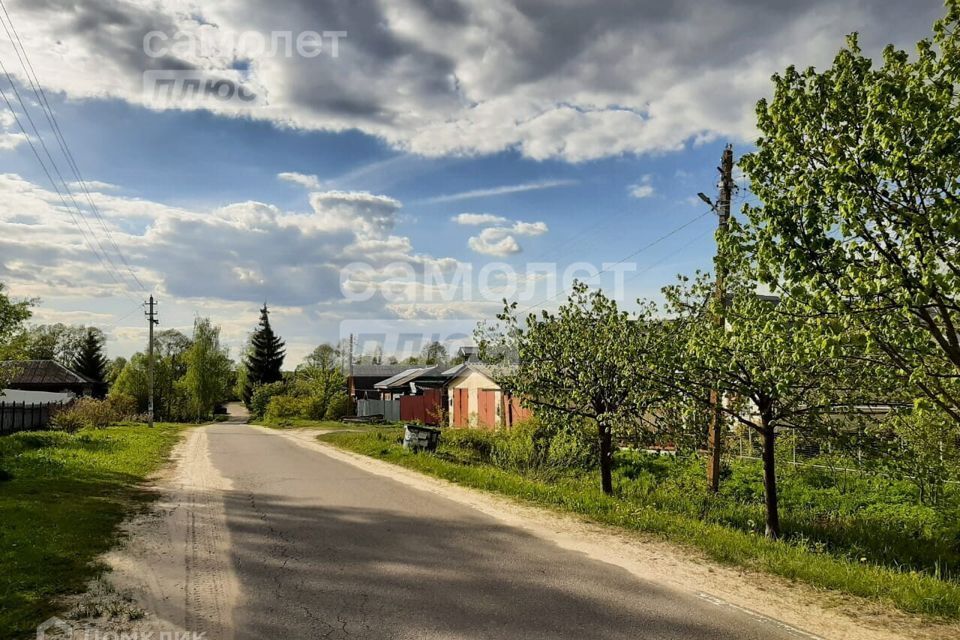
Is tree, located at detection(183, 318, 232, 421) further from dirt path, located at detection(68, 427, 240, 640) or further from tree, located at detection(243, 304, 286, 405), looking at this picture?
dirt path, located at detection(68, 427, 240, 640)

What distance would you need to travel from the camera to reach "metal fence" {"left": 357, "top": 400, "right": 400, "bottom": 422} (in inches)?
1770

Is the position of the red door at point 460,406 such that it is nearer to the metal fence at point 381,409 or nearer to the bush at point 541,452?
the metal fence at point 381,409

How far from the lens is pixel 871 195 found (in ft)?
19.4

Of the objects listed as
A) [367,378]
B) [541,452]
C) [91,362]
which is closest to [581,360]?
[541,452]

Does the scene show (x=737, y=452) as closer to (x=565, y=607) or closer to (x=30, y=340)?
(x=565, y=607)

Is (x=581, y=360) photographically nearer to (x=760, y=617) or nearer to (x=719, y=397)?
(x=719, y=397)

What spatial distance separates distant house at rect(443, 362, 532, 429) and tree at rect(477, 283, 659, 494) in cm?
1467

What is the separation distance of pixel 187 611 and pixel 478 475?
27.8 ft

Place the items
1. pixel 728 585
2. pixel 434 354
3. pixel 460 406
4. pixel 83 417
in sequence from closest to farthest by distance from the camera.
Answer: pixel 728 585 → pixel 83 417 → pixel 460 406 → pixel 434 354

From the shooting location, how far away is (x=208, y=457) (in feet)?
62.2

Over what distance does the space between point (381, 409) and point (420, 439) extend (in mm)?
26668

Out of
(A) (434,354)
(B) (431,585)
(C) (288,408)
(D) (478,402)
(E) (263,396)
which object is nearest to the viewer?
(B) (431,585)

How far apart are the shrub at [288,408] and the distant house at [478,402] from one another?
510 inches

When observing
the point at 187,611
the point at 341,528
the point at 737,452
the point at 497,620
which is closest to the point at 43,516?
the point at 341,528
